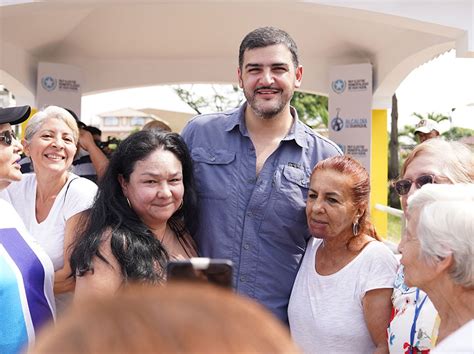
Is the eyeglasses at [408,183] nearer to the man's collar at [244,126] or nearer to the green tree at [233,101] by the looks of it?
the man's collar at [244,126]

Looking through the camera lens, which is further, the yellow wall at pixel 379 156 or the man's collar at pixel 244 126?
the yellow wall at pixel 379 156

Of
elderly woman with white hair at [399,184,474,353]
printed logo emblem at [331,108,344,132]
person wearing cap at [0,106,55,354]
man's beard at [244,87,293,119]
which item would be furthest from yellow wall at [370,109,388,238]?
elderly woman with white hair at [399,184,474,353]

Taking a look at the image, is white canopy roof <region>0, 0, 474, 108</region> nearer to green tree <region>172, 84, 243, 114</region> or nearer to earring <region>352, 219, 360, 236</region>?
earring <region>352, 219, 360, 236</region>

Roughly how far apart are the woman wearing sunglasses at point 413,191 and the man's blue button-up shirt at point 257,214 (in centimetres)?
52

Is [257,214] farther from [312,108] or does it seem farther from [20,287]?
[312,108]

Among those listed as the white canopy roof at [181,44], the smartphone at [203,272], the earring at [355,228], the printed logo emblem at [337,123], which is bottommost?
the earring at [355,228]

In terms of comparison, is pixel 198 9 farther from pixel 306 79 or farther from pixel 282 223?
pixel 282 223

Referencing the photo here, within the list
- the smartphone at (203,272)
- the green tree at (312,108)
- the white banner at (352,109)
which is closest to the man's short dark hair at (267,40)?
the smartphone at (203,272)

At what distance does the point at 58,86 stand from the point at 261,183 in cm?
938

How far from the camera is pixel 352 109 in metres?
11.4

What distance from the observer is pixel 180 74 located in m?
12.8

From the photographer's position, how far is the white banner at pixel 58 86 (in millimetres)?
11320

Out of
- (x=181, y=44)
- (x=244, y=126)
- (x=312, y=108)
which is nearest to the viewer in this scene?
(x=244, y=126)

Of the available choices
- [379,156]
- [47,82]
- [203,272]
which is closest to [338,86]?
[379,156]
